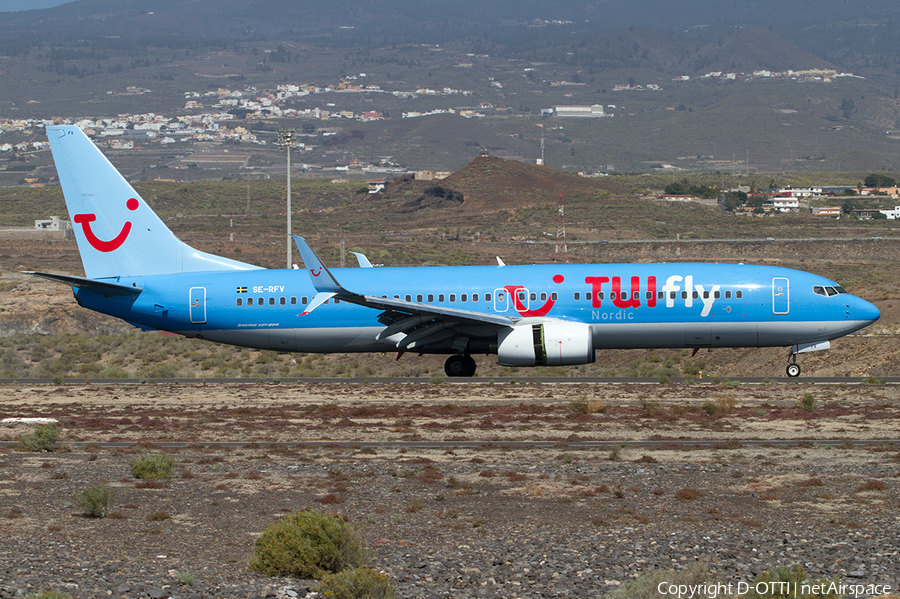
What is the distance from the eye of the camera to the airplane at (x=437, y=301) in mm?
33000

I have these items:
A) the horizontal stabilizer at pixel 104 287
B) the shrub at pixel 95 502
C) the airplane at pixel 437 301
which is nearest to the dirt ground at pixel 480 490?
the shrub at pixel 95 502

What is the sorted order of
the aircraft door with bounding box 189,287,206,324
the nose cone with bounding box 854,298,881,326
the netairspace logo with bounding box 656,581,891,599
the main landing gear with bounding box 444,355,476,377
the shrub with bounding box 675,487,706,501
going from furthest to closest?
the main landing gear with bounding box 444,355,476,377 < the aircraft door with bounding box 189,287,206,324 < the nose cone with bounding box 854,298,881,326 < the shrub with bounding box 675,487,706,501 < the netairspace logo with bounding box 656,581,891,599

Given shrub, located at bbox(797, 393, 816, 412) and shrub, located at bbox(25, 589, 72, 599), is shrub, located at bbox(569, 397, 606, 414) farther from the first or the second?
shrub, located at bbox(25, 589, 72, 599)

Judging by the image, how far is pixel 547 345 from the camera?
104 feet

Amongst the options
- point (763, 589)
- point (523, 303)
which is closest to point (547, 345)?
point (523, 303)

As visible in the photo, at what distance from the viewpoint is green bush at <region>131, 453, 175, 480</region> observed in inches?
718

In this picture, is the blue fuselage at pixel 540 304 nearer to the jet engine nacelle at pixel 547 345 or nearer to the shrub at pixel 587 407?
the jet engine nacelle at pixel 547 345

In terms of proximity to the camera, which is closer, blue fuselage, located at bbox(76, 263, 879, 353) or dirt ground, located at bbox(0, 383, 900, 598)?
dirt ground, located at bbox(0, 383, 900, 598)

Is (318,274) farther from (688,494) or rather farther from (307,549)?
(307,549)

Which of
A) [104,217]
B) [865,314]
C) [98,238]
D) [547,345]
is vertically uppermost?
[104,217]

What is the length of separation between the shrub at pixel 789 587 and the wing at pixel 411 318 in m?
21.1

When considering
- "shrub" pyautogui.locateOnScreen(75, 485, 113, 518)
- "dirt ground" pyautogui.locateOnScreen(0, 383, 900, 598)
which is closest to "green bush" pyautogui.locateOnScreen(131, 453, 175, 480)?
"dirt ground" pyautogui.locateOnScreen(0, 383, 900, 598)

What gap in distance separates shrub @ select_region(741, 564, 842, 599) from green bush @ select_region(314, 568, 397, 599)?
398 centimetres

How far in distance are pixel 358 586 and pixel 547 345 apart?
2113cm
